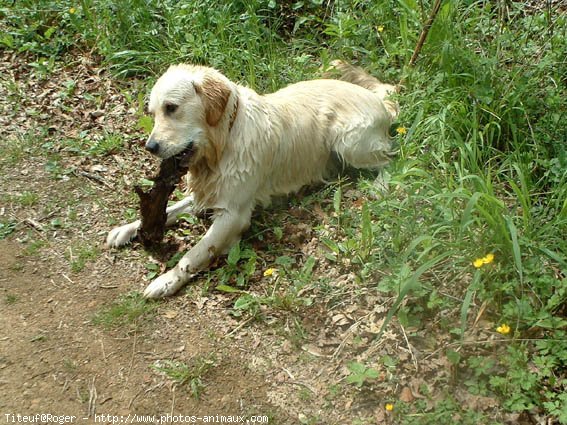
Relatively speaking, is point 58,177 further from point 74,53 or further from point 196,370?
point 196,370

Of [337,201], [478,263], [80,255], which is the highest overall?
[478,263]

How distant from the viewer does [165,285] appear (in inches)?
147

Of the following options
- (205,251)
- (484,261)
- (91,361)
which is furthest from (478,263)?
(91,361)

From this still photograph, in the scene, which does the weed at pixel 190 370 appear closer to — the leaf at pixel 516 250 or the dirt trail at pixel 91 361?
the dirt trail at pixel 91 361

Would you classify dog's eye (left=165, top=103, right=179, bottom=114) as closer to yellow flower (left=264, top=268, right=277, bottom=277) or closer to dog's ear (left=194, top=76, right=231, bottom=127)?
dog's ear (left=194, top=76, right=231, bottom=127)

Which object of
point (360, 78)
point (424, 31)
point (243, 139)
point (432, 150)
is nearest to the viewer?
point (243, 139)

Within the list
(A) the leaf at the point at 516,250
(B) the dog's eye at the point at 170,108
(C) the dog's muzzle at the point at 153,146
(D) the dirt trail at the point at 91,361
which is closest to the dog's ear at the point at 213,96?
(B) the dog's eye at the point at 170,108

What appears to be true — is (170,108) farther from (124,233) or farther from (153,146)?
(124,233)

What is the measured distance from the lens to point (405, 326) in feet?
10.8

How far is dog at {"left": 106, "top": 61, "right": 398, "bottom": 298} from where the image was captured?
377 centimetres

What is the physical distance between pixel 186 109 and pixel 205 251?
3.00 feet

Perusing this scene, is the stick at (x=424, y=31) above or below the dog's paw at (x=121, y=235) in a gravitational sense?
above

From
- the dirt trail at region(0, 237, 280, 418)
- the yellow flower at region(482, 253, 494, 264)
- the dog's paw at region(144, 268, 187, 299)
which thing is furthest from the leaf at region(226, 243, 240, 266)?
the yellow flower at region(482, 253, 494, 264)

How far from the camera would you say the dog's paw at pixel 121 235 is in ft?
13.4
